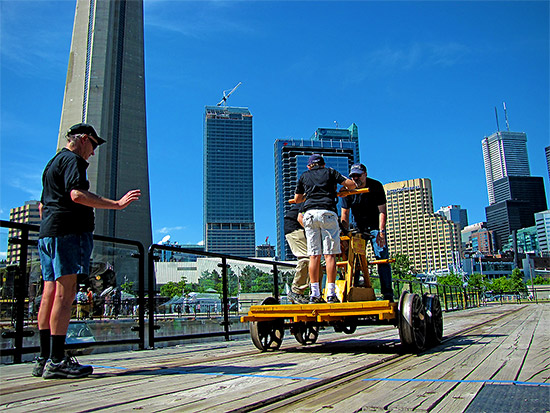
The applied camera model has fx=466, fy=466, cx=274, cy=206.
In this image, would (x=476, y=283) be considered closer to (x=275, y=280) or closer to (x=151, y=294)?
(x=275, y=280)

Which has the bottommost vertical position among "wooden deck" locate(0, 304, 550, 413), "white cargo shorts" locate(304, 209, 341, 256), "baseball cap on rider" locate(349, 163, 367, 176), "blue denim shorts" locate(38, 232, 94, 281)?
"wooden deck" locate(0, 304, 550, 413)

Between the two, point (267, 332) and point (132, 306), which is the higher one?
point (132, 306)

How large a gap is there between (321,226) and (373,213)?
145cm

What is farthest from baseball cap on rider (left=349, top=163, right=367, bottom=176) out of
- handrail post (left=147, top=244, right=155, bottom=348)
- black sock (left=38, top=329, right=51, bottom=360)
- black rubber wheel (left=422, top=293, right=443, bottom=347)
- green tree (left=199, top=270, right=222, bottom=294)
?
black sock (left=38, top=329, right=51, bottom=360)

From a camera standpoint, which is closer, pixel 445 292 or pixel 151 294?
pixel 151 294

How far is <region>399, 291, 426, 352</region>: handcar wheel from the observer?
13.1 feet

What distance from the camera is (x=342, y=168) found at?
196 m

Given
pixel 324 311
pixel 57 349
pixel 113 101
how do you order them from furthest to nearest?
1. pixel 113 101
2. pixel 324 311
3. pixel 57 349

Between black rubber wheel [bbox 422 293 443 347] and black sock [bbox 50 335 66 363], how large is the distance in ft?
10.6

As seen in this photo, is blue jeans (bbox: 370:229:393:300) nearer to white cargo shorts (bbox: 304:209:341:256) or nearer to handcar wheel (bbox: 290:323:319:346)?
handcar wheel (bbox: 290:323:319:346)

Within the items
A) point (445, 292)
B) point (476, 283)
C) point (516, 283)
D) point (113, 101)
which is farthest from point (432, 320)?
point (516, 283)

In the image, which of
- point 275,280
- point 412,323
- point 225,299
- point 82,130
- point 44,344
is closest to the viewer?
point 44,344

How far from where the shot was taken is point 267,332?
15.8 ft

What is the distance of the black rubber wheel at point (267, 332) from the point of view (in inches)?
182
